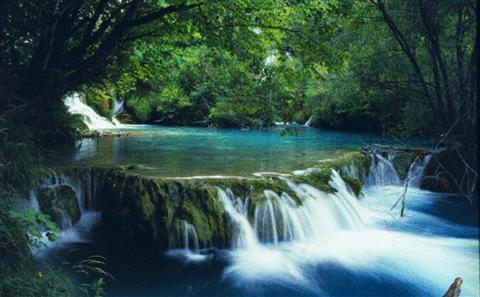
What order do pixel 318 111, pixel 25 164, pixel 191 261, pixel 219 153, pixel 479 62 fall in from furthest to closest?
pixel 318 111
pixel 219 153
pixel 191 261
pixel 25 164
pixel 479 62

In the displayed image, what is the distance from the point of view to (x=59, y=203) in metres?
8.23

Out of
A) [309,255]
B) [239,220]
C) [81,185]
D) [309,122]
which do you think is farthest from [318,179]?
[309,122]

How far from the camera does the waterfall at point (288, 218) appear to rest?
8109mm

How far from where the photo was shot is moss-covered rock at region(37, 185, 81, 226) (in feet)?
26.4

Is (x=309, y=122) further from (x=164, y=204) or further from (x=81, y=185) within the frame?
(x=164, y=204)

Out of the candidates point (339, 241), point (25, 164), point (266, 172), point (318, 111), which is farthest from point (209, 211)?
point (318, 111)

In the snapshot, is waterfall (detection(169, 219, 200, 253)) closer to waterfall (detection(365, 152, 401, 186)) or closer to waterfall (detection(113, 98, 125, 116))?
waterfall (detection(365, 152, 401, 186))

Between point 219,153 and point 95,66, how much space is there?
7582 millimetres

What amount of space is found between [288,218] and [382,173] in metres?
7.27

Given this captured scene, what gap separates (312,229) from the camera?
28.7 ft

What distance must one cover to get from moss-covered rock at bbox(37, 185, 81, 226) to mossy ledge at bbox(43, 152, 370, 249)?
413mm

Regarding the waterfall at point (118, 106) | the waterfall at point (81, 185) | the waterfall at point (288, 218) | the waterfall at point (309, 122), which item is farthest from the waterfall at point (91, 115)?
the waterfall at point (288, 218)

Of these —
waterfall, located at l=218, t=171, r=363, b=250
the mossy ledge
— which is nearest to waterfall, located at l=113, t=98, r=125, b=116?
the mossy ledge

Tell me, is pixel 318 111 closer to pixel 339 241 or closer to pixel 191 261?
pixel 339 241
